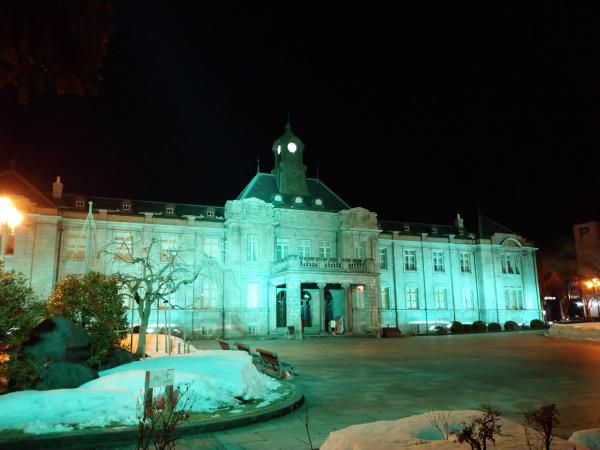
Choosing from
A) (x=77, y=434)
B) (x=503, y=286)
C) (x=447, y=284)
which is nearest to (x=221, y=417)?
(x=77, y=434)

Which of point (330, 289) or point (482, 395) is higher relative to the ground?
point (330, 289)

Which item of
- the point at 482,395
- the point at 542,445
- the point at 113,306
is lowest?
the point at 482,395

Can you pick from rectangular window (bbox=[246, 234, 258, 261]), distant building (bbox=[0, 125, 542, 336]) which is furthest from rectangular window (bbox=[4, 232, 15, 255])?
rectangular window (bbox=[246, 234, 258, 261])

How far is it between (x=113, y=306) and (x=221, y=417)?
703cm

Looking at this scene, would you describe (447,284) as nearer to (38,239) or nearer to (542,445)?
(38,239)

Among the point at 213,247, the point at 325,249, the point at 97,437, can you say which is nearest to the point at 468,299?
the point at 325,249

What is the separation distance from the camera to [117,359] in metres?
12.9

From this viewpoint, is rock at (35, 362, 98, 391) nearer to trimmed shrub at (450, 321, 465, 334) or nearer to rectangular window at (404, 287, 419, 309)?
trimmed shrub at (450, 321, 465, 334)

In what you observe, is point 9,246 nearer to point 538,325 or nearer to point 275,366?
point 275,366

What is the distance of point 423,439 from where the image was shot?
5.37m

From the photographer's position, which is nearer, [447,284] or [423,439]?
[423,439]

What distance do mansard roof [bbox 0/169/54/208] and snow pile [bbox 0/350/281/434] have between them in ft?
98.8

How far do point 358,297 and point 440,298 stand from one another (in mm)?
12913

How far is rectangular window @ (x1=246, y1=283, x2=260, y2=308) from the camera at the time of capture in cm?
3944
